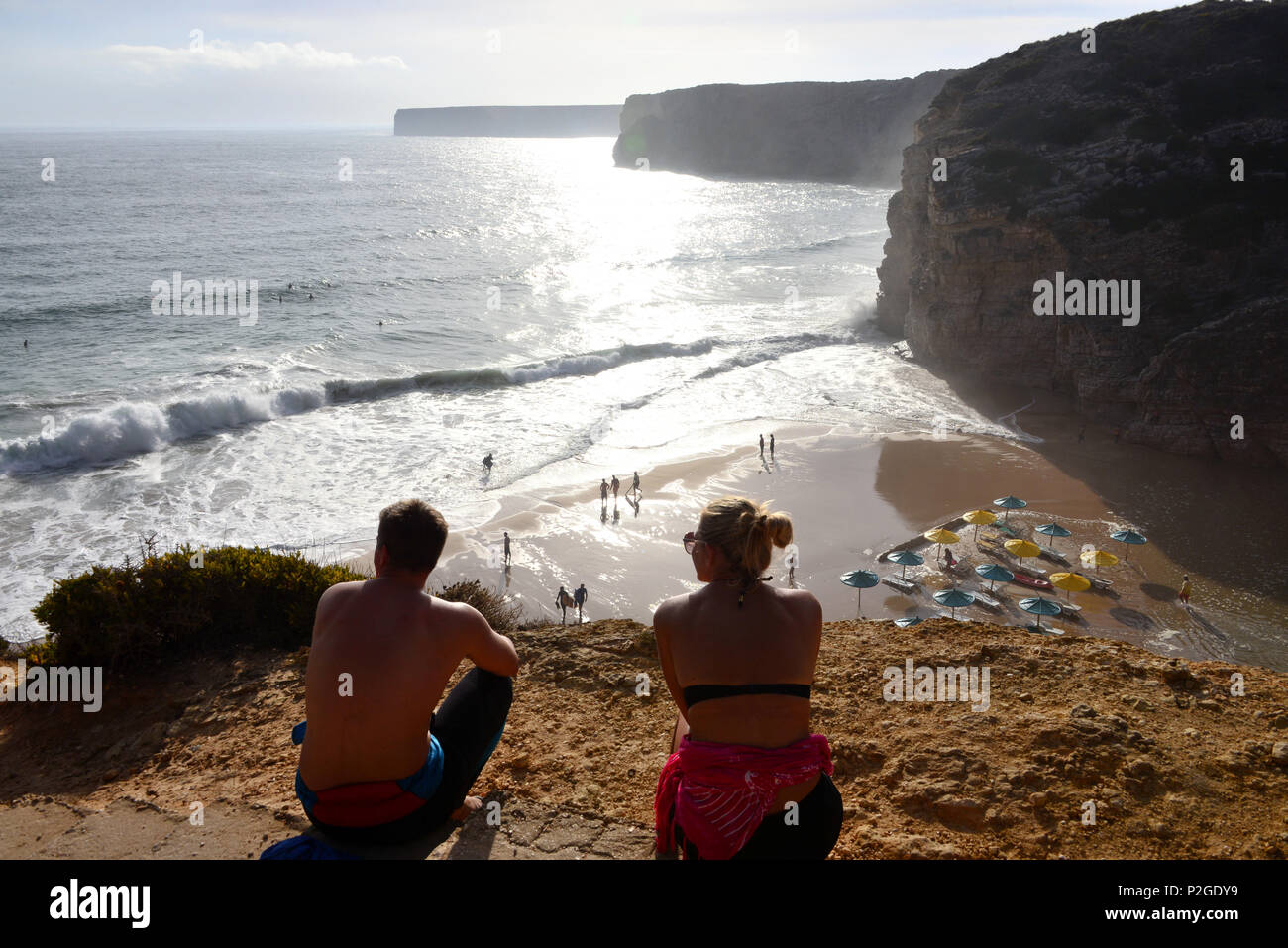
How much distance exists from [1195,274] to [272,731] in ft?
91.1

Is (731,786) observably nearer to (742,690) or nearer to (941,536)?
(742,690)

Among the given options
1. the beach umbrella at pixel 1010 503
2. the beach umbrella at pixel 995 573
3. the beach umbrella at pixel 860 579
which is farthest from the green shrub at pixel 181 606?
the beach umbrella at pixel 1010 503

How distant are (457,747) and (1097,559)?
15923 millimetres

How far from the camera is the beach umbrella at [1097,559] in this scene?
1628 cm

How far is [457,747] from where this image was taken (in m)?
3.77

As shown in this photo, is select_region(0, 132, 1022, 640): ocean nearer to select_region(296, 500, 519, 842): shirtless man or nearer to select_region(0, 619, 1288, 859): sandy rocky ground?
select_region(0, 619, 1288, 859): sandy rocky ground

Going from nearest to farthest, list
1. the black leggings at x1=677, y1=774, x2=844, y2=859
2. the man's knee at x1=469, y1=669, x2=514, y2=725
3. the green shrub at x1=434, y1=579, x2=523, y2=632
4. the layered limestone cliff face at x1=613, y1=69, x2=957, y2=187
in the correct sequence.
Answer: the black leggings at x1=677, y1=774, x2=844, y2=859 → the man's knee at x1=469, y1=669, x2=514, y2=725 → the green shrub at x1=434, y1=579, x2=523, y2=632 → the layered limestone cliff face at x1=613, y1=69, x2=957, y2=187

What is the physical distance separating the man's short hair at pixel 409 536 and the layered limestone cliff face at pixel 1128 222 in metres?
24.0

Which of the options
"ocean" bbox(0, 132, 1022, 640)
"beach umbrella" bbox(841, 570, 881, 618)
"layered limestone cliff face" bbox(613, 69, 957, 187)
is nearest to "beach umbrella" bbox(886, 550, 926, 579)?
"beach umbrella" bbox(841, 570, 881, 618)

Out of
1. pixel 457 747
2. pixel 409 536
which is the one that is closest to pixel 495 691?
pixel 457 747

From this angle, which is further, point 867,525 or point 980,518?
point 867,525

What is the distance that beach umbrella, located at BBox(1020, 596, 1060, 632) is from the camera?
14.3 m

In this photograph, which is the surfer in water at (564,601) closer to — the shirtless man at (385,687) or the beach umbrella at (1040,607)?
the beach umbrella at (1040,607)

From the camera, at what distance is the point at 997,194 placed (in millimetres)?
27500
